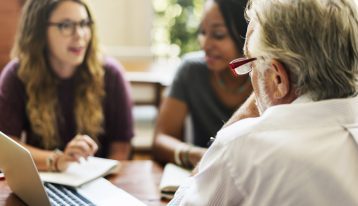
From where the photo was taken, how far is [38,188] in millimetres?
1180

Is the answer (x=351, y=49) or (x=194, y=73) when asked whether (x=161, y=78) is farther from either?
(x=351, y=49)

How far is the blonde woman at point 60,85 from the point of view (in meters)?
1.95

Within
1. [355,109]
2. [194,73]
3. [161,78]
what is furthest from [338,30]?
[161,78]

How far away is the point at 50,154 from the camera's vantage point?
1.58m

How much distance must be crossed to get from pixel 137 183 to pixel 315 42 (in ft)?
2.39

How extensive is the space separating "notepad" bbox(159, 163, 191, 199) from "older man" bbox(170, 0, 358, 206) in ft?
1.25

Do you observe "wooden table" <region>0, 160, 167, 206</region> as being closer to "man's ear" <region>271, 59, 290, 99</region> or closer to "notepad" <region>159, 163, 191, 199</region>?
"notepad" <region>159, 163, 191, 199</region>

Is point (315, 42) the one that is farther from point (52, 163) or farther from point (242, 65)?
point (52, 163)

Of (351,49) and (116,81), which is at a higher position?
(351,49)

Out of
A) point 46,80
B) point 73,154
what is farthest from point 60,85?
point 73,154

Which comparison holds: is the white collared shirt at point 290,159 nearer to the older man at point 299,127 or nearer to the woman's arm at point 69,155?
the older man at point 299,127

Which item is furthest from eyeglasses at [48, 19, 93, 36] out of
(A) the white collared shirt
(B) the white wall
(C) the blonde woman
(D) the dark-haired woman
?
(B) the white wall

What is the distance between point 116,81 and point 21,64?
376 millimetres

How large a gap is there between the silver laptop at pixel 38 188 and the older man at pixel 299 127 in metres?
0.38
